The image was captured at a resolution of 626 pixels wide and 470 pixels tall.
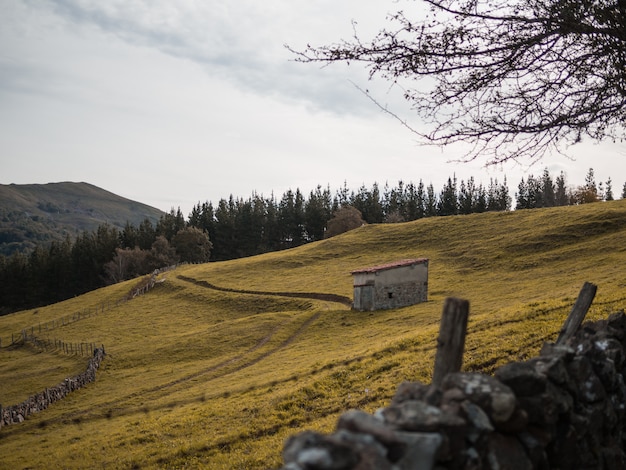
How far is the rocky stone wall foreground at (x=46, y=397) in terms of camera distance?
34.1 metres

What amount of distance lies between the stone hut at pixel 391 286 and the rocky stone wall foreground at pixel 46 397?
25.1 meters

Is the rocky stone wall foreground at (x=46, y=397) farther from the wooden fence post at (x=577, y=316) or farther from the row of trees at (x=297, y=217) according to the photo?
the row of trees at (x=297, y=217)

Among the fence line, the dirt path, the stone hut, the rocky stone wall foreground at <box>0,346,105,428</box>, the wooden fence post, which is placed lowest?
the rocky stone wall foreground at <box>0,346,105,428</box>

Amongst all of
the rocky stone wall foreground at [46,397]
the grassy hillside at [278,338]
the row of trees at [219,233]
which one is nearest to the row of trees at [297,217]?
the row of trees at [219,233]

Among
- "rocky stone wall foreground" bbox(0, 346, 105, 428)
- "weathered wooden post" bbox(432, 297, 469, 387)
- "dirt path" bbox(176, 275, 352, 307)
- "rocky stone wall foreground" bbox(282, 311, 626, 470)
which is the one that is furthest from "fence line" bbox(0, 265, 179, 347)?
"rocky stone wall foreground" bbox(282, 311, 626, 470)

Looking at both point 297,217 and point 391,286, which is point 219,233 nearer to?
point 297,217

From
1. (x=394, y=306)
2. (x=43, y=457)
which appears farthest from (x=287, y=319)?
(x=43, y=457)

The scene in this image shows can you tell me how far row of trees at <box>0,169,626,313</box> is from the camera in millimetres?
135625

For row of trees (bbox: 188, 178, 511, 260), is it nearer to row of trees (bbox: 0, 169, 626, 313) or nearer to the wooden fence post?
row of trees (bbox: 0, 169, 626, 313)

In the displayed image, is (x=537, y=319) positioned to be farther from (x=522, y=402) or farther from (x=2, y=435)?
(x=2, y=435)

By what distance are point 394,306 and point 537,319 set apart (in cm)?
2813

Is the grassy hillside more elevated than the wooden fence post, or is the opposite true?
the wooden fence post

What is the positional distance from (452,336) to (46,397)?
127 feet

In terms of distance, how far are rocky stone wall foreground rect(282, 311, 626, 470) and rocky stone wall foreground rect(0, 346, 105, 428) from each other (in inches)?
1419
